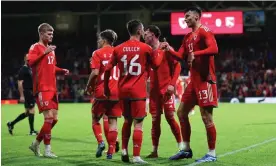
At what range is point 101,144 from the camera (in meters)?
8.58

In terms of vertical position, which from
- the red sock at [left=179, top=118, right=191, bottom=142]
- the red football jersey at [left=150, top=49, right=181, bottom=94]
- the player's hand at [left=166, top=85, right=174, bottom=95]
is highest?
the red football jersey at [left=150, top=49, right=181, bottom=94]

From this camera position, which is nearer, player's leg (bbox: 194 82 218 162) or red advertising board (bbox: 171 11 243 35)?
player's leg (bbox: 194 82 218 162)

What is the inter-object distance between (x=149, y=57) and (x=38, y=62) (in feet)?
6.73

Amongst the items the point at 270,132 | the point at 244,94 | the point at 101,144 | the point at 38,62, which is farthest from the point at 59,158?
the point at 244,94

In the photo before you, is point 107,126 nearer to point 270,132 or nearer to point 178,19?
point 270,132

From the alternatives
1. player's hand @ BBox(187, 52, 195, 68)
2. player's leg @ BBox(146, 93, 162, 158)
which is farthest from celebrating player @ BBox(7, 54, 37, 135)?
player's hand @ BBox(187, 52, 195, 68)

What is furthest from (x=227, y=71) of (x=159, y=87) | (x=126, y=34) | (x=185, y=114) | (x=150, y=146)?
(x=185, y=114)

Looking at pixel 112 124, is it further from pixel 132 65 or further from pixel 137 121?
pixel 132 65

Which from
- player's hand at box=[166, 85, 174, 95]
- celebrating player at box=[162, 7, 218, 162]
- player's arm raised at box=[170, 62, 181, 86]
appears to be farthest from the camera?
player's arm raised at box=[170, 62, 181, 86]

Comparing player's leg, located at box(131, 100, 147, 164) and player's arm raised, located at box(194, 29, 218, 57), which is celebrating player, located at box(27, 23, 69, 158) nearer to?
player's leg, located at box(131, 100, 147, 164)

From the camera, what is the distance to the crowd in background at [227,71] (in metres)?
36.8

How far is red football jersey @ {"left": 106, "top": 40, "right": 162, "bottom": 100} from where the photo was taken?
25.1ft

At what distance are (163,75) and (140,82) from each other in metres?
1.00

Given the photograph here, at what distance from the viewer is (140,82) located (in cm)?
770
